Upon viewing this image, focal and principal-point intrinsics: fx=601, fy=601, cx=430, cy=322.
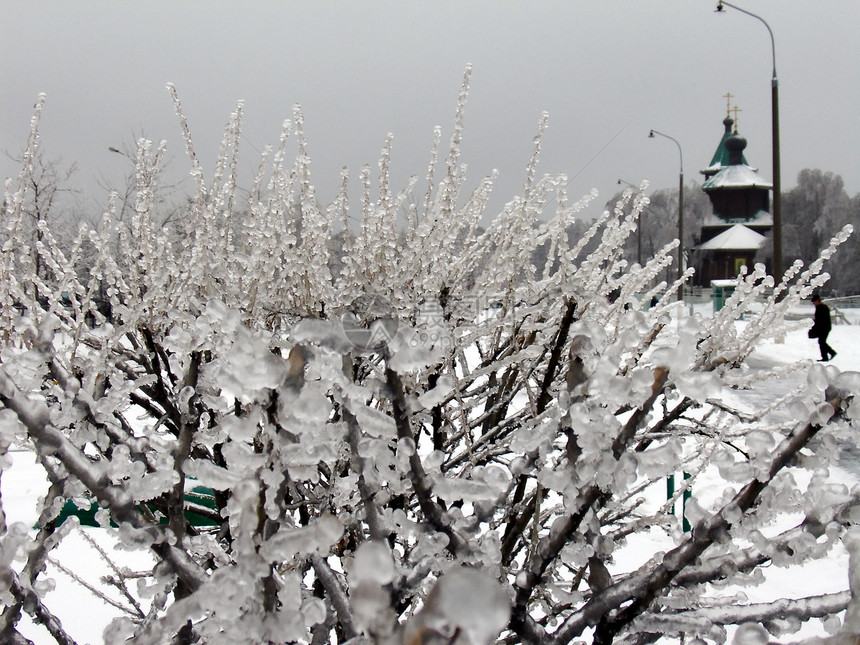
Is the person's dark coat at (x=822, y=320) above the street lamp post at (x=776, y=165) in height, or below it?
below

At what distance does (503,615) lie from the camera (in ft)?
1.48

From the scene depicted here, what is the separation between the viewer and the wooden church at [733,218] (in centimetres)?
5419

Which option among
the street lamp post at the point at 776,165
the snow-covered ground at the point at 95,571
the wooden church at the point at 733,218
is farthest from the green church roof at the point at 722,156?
the snow-covered ground at the point at 95,571

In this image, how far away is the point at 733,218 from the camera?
2218 inches

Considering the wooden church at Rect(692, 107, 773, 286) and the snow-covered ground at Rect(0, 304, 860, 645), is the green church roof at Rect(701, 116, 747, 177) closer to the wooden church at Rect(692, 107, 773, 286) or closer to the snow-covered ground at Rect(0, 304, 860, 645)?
the wooden church at Rect(692, 107, 773, 286)

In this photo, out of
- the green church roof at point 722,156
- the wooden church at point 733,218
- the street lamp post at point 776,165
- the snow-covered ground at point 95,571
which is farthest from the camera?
the green church roof at point 722,156

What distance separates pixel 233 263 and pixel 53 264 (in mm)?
698

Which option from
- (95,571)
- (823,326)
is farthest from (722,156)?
(95,571)

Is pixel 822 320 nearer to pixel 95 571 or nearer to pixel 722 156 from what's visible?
pixel 95 571

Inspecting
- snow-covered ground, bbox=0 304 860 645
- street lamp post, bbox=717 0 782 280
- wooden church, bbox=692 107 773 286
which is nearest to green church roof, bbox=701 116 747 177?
wooden church, bbox=692 107 773 286

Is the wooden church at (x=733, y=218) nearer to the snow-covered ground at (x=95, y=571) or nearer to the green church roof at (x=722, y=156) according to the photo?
the green church roof at (x=722, y=156)

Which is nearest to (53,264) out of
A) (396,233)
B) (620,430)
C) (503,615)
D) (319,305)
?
(319,305)

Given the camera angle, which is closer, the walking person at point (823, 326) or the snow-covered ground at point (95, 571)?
the snow-covered ground at point (95, 571)

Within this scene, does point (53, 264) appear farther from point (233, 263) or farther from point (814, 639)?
point (814, 639)
